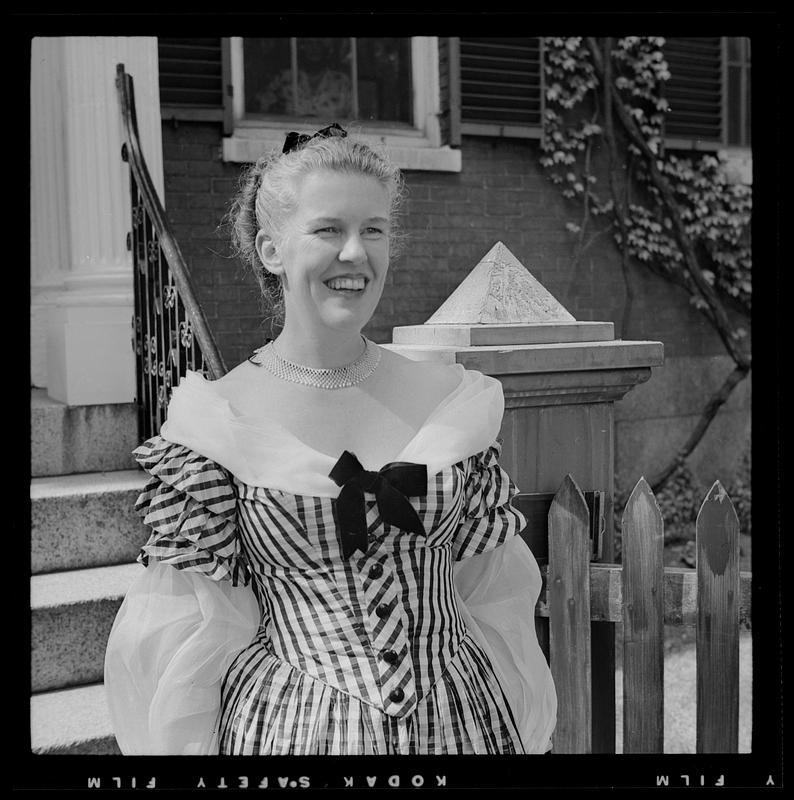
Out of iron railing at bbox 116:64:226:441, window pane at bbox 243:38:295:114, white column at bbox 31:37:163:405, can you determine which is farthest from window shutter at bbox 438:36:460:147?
iron railing at bbox 116:64:226:441

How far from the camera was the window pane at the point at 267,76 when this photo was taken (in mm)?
4504

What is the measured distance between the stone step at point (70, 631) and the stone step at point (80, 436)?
1.75 feet

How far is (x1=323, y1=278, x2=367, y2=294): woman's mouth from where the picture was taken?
4.93 feet

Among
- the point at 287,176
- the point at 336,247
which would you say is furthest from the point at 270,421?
the point at 287,176

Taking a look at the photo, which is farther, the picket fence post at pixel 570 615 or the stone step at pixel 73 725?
the stone step at pixel 73 725

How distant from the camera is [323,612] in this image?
1514mm

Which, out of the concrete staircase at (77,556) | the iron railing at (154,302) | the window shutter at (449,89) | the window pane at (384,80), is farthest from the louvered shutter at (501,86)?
the concrete staircase at (77,556)

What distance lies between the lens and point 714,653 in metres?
2.02

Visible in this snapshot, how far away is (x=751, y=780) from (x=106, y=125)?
2.99m

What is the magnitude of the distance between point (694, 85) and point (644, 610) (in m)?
4.21

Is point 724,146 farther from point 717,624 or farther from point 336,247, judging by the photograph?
point 336,247

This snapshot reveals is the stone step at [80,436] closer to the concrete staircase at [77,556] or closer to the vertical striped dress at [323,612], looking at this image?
the concrete staircase at [77,556]
